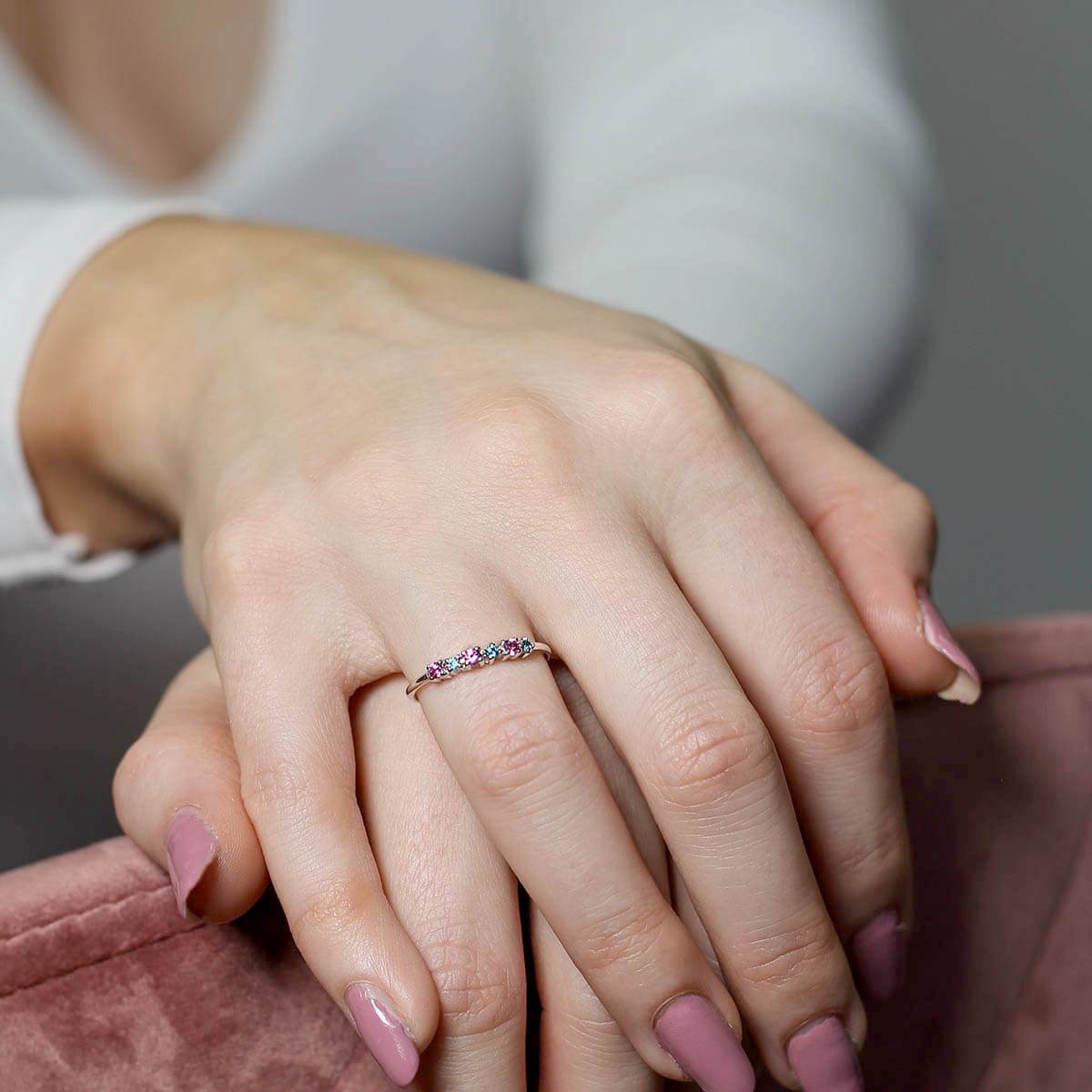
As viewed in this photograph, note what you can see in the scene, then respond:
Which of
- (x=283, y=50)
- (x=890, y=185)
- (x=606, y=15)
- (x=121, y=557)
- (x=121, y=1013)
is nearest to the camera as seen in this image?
(x=121, y=1013)

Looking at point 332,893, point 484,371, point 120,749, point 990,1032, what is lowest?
point 120,749

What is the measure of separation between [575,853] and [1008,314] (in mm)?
1747

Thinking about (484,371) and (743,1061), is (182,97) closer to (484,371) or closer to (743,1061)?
(484,371)

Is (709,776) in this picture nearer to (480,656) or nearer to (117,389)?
(480,656)

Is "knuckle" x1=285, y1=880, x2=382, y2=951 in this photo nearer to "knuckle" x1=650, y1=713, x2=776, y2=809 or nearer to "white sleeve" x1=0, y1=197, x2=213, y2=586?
"knuckle" x1=650, y1=713, x2=776, y2=809

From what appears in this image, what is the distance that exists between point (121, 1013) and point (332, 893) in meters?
0.07

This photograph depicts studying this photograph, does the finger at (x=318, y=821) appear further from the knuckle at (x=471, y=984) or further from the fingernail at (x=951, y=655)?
the fingernail at (x=951, y=655)

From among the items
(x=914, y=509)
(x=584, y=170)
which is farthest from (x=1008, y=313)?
(x=914, y=509)

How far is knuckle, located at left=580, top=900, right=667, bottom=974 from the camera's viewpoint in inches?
13.6

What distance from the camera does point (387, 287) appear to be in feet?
1.63

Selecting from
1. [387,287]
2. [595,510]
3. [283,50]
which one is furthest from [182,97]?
[595,510]

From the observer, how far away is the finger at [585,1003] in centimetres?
37

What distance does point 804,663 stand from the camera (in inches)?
14.9

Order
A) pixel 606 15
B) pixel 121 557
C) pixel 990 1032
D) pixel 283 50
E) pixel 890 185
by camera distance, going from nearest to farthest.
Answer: pixel 990 1032 < pixel 121 557 < pixel 890 185 < pixel 606 15 < pixel 283 50
